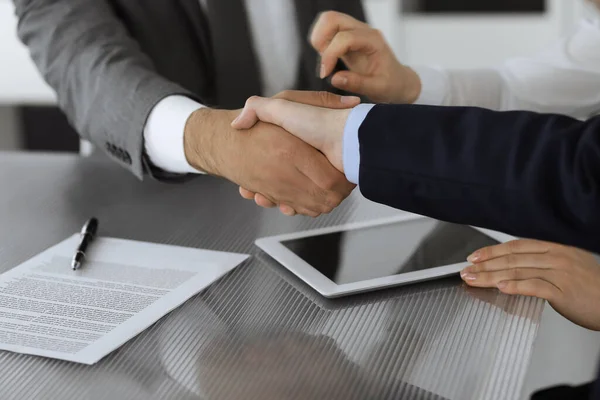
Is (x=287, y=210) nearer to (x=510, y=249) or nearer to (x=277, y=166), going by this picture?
(x=277, y=166)

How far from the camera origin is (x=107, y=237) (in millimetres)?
1093

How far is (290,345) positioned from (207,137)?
45 cm

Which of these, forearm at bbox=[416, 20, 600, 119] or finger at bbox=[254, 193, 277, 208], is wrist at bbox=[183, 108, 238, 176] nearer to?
finger at bbox=[254, 193, 277, 208]

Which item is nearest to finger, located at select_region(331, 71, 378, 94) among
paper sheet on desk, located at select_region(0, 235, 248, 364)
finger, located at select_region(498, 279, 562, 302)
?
paper sheet on desk, located at select_region(0, 235, 248, 364)

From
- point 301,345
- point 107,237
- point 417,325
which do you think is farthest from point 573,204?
point 107,237

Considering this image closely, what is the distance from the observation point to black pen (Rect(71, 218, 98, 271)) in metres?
0.99

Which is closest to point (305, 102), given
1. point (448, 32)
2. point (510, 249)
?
point (510, 249)

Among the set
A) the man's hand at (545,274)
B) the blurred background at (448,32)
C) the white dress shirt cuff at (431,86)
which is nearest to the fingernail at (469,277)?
the man's hand at (545,274)

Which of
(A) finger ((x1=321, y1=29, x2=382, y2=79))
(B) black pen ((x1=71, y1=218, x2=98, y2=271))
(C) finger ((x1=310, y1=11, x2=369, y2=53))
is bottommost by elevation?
(B) black pen ((x1=71, y1=218, x2=98, y2=271))

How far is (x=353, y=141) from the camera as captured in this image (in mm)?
981

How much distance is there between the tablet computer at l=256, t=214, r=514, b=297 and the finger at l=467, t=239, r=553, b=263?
0.07 feet

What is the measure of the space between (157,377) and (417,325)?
27 centimetres

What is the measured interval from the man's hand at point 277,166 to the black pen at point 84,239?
0.19m

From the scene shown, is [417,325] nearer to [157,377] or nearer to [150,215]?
[157,377]
